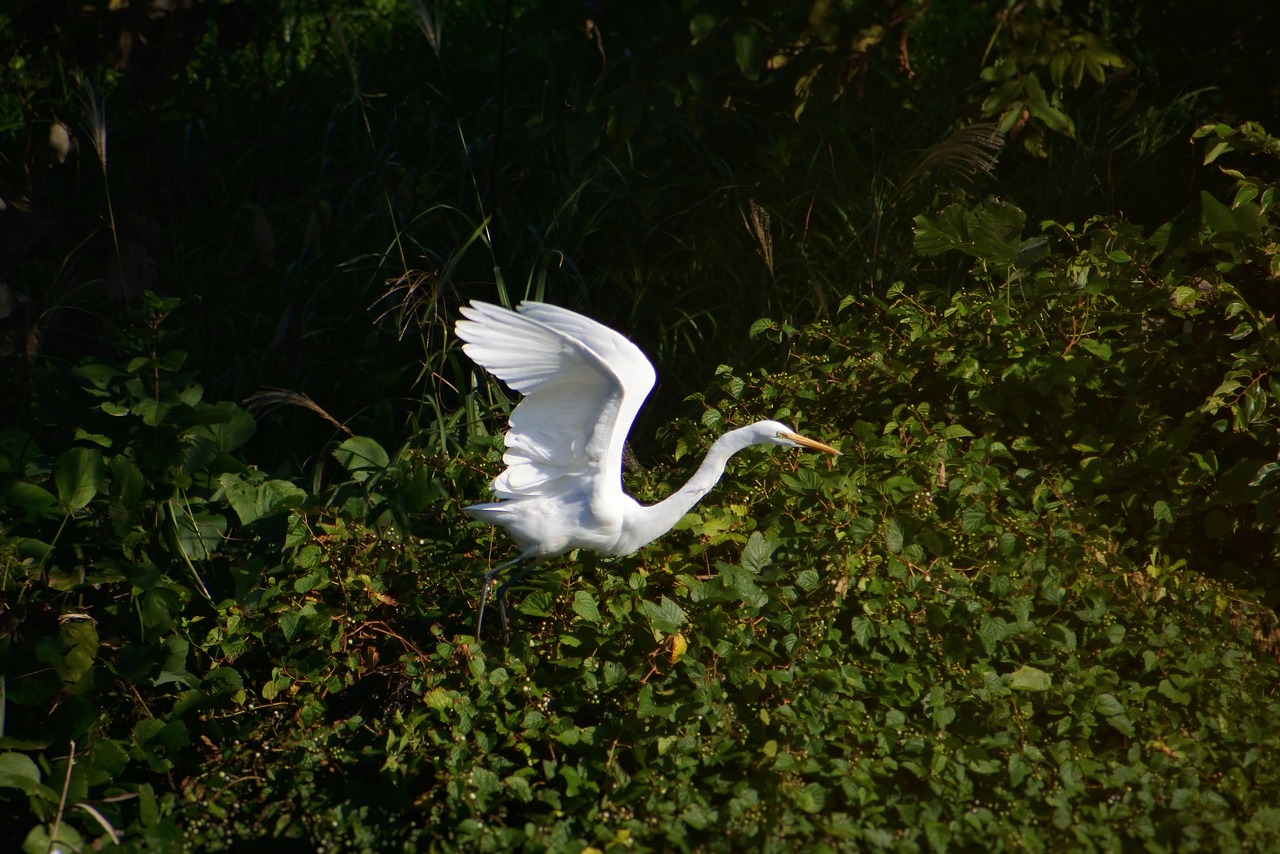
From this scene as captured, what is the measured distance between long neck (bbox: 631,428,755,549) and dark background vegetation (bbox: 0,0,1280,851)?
139mm

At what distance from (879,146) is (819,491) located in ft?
7.00

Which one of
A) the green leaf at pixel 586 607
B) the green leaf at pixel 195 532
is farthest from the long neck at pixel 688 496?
the green leaf at pixel 195 532

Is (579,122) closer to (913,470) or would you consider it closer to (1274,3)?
(913,470)

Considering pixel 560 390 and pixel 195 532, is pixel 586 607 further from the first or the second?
pixel 195 532

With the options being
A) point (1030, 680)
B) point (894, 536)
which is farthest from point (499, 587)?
point (1030, 680)

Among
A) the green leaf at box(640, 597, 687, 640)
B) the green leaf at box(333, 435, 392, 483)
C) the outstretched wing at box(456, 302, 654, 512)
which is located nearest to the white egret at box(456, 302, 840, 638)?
the outstretched wing at box(456, 302, 654, 512)

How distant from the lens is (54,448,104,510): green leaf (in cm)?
297

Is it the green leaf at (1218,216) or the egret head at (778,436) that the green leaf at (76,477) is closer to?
the egret head at (778,436)

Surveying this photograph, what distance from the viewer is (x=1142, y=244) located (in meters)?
3.62

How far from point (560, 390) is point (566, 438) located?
0.14m

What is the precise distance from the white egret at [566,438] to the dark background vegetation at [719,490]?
16 cm

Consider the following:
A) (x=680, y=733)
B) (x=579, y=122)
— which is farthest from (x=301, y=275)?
(x=680, y=733)

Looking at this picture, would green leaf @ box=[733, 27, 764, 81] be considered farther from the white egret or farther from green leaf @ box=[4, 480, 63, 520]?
green leaf @ box=[4, 480, 63, 520]

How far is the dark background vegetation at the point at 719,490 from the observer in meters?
2.51
